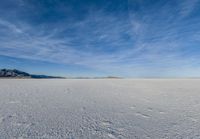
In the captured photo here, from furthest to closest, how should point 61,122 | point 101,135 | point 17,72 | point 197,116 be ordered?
point 17,72, point 197,116, point 61,122, point 101,135

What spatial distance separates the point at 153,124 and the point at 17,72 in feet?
140

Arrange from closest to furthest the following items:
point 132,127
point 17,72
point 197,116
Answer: point 132,127, point 197,116, point 17,72

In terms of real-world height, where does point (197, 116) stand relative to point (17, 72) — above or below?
below

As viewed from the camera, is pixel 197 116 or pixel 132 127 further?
pixel 197 116

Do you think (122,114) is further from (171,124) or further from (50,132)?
(50,132)

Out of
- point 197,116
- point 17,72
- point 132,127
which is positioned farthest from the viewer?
point 17,72

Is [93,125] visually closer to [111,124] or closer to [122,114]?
[111,124]

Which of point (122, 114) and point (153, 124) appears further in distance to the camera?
point (122, 114)

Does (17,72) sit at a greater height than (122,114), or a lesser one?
greater

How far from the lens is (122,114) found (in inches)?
125

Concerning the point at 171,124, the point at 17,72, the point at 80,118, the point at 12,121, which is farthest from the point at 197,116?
the point at 17,72

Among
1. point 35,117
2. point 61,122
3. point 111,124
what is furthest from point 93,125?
point 35,117

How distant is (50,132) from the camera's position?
85.0 inches

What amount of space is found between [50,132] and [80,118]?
777mm
